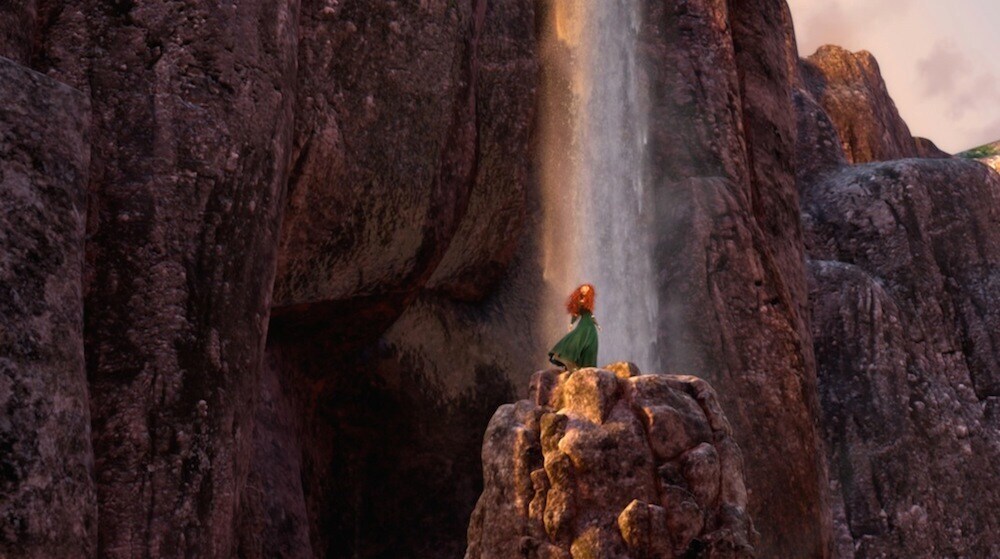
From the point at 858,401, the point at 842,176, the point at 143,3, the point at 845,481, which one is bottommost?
the point at 845,481

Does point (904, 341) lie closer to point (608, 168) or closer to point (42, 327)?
point (608, 168)

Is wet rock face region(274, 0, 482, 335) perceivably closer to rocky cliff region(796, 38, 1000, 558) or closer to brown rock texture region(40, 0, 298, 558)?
brown rock texture region(40, 0, 298, 558)

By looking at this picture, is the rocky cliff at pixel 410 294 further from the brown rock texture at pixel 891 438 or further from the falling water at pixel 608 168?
the falling water at pixel 608 168

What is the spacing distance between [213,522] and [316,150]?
3056mm

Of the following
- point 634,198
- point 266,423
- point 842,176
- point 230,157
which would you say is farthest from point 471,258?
point 842,176

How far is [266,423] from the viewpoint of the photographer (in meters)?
9.76

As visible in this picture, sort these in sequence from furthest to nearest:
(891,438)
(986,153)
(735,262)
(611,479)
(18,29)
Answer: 1. (986,153)
2. (891,438)
3. (735,262)
4. (18,29)
5. (611,479)

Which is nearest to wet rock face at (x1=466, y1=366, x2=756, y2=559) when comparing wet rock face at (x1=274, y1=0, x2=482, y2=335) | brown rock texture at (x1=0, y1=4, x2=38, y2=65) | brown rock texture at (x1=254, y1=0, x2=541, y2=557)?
brown rock texture at (x1=254, y1=0, x2=541, y2=557)

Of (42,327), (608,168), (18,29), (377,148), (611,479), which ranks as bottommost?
(611,479)

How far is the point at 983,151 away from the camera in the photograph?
28297mm

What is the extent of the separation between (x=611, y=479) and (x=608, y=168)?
22.7 feet

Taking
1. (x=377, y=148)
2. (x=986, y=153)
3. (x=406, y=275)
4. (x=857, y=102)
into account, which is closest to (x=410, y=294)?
(x=406, y=275)

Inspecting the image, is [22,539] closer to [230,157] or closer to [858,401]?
[230,157]

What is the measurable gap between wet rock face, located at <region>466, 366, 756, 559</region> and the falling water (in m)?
5.47
